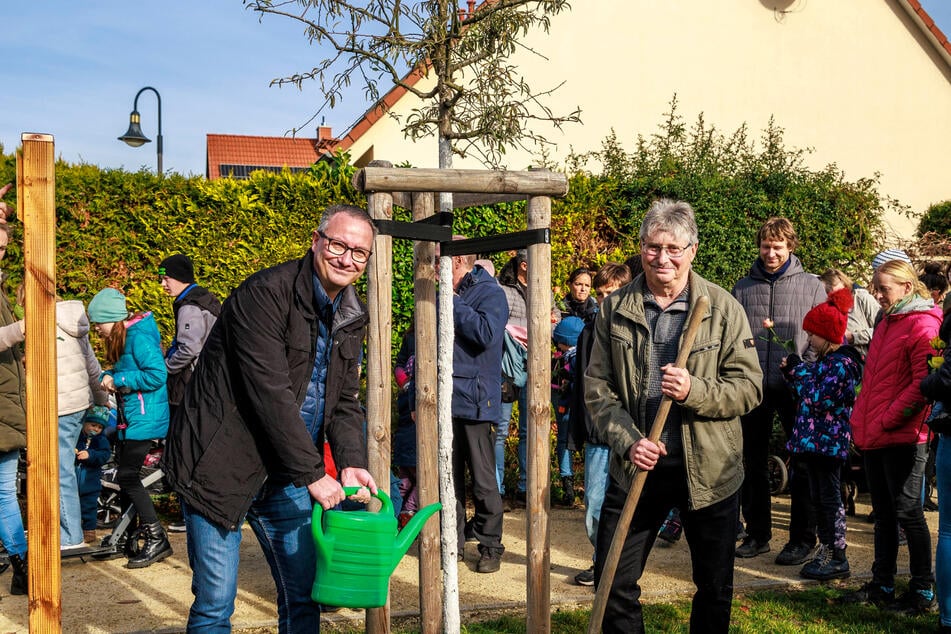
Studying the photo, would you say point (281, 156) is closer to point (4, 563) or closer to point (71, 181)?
point (71, 181)

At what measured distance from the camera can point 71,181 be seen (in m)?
7.48

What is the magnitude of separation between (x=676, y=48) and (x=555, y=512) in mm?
9833

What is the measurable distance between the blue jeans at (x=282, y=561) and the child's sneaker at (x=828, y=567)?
139 inches

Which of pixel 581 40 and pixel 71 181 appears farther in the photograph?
pixel 581 40

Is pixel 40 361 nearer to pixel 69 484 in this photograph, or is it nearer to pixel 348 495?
pixel 348 495

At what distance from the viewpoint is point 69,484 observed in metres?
Result: 5.73

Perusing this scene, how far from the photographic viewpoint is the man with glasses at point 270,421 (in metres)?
3.06

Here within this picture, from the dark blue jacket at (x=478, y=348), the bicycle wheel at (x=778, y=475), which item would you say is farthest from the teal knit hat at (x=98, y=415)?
the bicycle wheel at (x=778, y=475)

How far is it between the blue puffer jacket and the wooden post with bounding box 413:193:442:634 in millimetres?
2841

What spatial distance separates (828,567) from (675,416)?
2.76m

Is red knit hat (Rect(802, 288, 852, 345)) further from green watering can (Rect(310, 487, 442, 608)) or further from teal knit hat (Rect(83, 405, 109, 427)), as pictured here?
teal knit hat (Rect(83, 405, 109, 427))

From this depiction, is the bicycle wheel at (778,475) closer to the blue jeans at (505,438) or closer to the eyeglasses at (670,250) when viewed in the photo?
the blue jeans at (505,438)

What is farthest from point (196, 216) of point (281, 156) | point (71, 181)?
point (281, 156)

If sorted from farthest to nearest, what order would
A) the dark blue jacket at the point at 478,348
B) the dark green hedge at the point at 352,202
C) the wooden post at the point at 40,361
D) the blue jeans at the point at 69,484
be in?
the dark green hedge at the point at 352,202 → the blue jeans at the point at 69,484 → the dark blue jacket at the point at 478,348 → the wooden post at the point at 40,361
